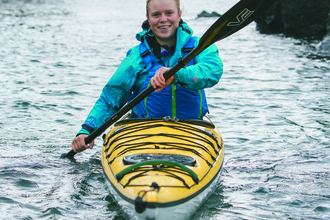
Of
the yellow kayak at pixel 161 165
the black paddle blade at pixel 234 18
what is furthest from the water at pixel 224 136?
the black paddle blade at pixel 234 18

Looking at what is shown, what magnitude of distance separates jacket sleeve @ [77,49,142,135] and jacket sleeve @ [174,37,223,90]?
586 mm

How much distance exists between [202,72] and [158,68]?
0.48 metres

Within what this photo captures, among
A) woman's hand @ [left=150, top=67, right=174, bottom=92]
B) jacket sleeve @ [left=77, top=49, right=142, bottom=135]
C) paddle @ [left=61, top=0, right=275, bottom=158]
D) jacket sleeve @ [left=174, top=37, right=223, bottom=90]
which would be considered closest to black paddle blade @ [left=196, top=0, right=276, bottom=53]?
paddle @ [left=61, top=0, right=275, bottom=158]

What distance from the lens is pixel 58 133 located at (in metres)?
5.14

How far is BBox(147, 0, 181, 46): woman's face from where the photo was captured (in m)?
3.42

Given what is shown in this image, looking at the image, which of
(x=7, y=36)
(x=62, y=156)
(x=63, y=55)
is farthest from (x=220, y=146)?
(x=7, y=36)

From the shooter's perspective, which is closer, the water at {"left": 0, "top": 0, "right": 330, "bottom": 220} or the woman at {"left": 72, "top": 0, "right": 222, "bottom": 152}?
the water at {"left": 0, "top": 0, "right": 330, "bottom": 220}

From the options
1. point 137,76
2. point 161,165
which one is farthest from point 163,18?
point 161,165

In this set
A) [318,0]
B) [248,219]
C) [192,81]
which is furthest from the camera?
[318,0]

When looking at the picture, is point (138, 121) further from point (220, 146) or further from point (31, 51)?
point (31, 51)

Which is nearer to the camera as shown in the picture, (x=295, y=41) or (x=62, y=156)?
(x=62, y=156)

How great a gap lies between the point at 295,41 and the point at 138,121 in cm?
1180

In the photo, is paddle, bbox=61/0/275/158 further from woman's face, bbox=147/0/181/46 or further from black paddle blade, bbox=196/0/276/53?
woman's face, bbox=147/0/181/46

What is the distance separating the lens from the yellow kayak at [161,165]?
7.70 ft
